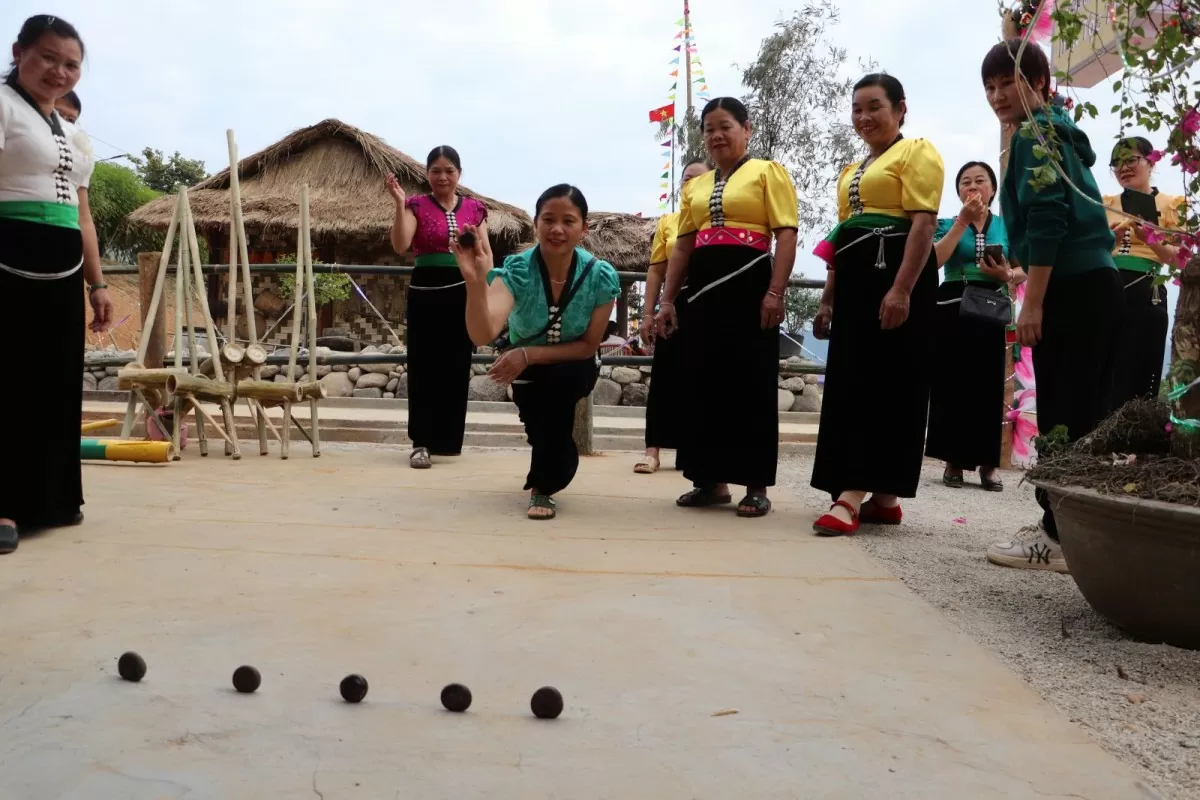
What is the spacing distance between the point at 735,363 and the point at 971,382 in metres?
2.05

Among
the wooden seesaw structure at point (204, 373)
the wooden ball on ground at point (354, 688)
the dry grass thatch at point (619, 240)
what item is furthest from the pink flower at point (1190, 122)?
the dry grass thatch at point (619, 240)

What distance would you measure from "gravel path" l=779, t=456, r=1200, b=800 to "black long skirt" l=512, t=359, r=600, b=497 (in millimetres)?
1163

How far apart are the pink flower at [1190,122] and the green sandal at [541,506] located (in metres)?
2.37

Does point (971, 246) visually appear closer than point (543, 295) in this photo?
No

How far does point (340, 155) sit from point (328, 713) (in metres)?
15.1

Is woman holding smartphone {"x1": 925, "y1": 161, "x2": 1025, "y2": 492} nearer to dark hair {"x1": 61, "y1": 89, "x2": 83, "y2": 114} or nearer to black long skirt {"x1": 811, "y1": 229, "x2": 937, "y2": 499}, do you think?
black long skirt {"x1": 811, "y1": 229, "x2": 937, "y2": 499}

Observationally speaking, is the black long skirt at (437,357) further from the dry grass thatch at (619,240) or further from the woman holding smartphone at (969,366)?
the dry grass thatch at (619,240)

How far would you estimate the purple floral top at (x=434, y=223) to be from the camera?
5445 mm

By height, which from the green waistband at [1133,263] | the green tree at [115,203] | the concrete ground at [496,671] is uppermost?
the green tree at [115,203]

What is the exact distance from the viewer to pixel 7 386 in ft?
10.4

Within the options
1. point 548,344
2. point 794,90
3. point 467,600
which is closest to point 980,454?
point 548,344

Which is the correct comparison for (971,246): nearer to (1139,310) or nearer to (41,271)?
(1139,310)

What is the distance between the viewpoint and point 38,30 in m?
3.13

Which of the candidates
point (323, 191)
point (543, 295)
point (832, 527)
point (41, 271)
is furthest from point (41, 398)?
point (323, 191)
